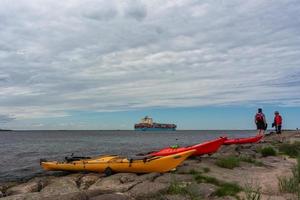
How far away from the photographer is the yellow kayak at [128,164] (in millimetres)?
14023

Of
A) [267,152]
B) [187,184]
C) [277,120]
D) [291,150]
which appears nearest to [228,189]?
[187,184]

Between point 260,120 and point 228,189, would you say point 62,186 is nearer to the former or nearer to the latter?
point 228,189

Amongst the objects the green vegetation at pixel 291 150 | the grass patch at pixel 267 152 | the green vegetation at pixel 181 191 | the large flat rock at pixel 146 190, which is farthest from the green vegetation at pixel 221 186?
the green vegetation at pixel 291 150

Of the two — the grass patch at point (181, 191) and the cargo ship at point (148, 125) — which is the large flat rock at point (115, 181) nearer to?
the grass patch at point (181, 191)

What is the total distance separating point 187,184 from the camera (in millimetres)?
10289

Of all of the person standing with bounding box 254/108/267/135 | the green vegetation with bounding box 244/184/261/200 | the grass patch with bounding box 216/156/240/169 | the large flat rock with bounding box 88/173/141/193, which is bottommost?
the large flat rock with bounding box 88/173/141/193

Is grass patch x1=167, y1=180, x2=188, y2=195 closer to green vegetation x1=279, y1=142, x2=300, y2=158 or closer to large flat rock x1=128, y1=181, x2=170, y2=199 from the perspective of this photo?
large flat rock x1=128, y1=181, x2=170, y2=199

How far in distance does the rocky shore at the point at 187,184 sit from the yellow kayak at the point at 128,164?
1.30ft

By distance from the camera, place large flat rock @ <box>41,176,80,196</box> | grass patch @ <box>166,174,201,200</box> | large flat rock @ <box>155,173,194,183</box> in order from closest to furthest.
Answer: grass patch @ <box>166,174,201,200</box>
large flat rock @ <box>155,173,194,183</box>
large flat rock @ <box>41,176,80,196</box>

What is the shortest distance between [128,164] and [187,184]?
492 centimetres

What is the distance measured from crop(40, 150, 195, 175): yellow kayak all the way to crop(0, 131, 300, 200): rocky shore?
15.6 inches

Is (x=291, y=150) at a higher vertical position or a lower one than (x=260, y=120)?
lower

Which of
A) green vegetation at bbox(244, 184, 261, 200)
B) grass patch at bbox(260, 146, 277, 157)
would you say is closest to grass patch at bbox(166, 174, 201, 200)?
green vegetation at bbox(244, 184, 261, 200)

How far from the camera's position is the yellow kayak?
46.0ft
